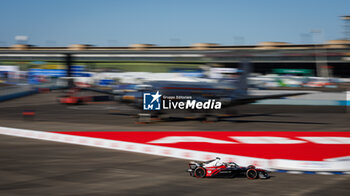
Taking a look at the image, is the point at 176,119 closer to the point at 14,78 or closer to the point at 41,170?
the point at 41,170

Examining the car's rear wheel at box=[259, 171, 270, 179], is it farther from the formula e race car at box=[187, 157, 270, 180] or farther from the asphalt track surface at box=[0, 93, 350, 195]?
the asphalt track surface at box=[0, 93, 350, 195]

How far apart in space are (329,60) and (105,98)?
120 ft

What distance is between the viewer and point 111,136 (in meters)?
14.0

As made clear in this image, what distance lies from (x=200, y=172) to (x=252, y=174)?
1112 mm

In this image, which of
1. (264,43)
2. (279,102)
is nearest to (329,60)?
(264,43)

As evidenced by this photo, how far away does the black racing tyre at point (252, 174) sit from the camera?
7.56 meters
